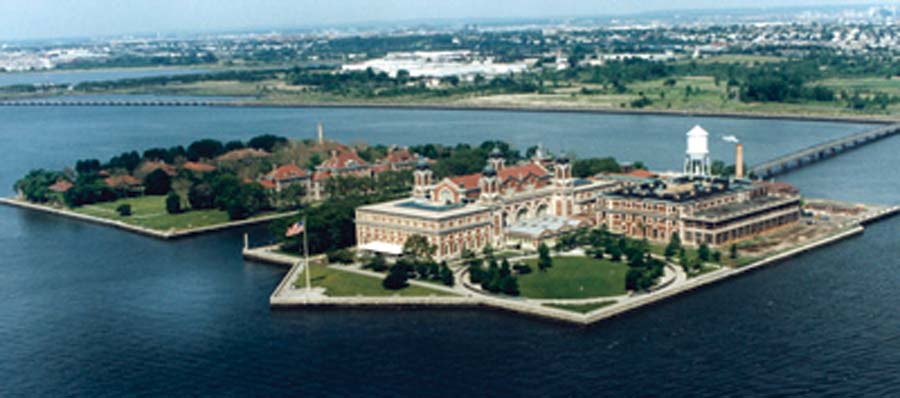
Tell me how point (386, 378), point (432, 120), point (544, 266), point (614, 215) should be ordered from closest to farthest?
point (386, 378) < point (544, 266) < point (614, 215) < point (432, 120)

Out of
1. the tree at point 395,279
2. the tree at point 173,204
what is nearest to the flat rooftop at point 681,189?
the tree at point 395,279

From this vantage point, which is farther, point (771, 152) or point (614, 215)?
point (771, 152)

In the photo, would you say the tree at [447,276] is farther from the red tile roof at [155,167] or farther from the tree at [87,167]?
Result: the tree at [87,167]

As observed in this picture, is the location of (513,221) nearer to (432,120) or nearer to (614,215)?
(614,215)

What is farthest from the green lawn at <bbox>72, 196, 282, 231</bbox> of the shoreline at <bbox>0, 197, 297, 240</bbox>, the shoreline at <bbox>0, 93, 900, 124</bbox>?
the shoreline at <bbox>0, 93, 900, 124</bbox>

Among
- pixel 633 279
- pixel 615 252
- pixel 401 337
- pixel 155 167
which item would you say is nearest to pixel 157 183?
pixel 155 167

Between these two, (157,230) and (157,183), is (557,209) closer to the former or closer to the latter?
(157,230)

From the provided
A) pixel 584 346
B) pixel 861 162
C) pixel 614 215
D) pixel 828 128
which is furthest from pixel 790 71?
pixel 584 346
